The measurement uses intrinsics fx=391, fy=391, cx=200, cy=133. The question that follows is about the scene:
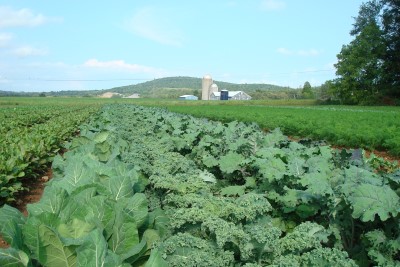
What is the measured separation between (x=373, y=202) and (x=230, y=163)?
2.32m

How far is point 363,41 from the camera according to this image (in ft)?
177

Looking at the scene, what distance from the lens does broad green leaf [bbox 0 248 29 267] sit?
1853 mm

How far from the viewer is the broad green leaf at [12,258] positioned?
6.08 feet

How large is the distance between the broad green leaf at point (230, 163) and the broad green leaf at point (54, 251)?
3103 millimetres

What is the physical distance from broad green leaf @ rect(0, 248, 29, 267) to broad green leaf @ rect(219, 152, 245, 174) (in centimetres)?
330

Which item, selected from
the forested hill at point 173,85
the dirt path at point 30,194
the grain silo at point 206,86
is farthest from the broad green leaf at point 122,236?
the forested hill at point 173,85

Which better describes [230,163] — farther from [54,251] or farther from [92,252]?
[92,252]

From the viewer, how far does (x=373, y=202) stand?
3.01m

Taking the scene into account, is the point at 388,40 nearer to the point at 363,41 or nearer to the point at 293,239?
the point at 363,41

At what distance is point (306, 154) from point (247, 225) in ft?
7.79

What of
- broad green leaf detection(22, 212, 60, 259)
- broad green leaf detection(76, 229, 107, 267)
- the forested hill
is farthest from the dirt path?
the forested hill

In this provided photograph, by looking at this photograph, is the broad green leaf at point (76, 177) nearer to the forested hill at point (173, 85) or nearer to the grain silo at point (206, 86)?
the grain silo at point (206, 86)

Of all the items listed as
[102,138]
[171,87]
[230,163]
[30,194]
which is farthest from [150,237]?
[171,87]

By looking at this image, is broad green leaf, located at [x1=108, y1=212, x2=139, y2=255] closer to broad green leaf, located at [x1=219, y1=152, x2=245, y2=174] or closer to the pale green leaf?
the pale green leaf
